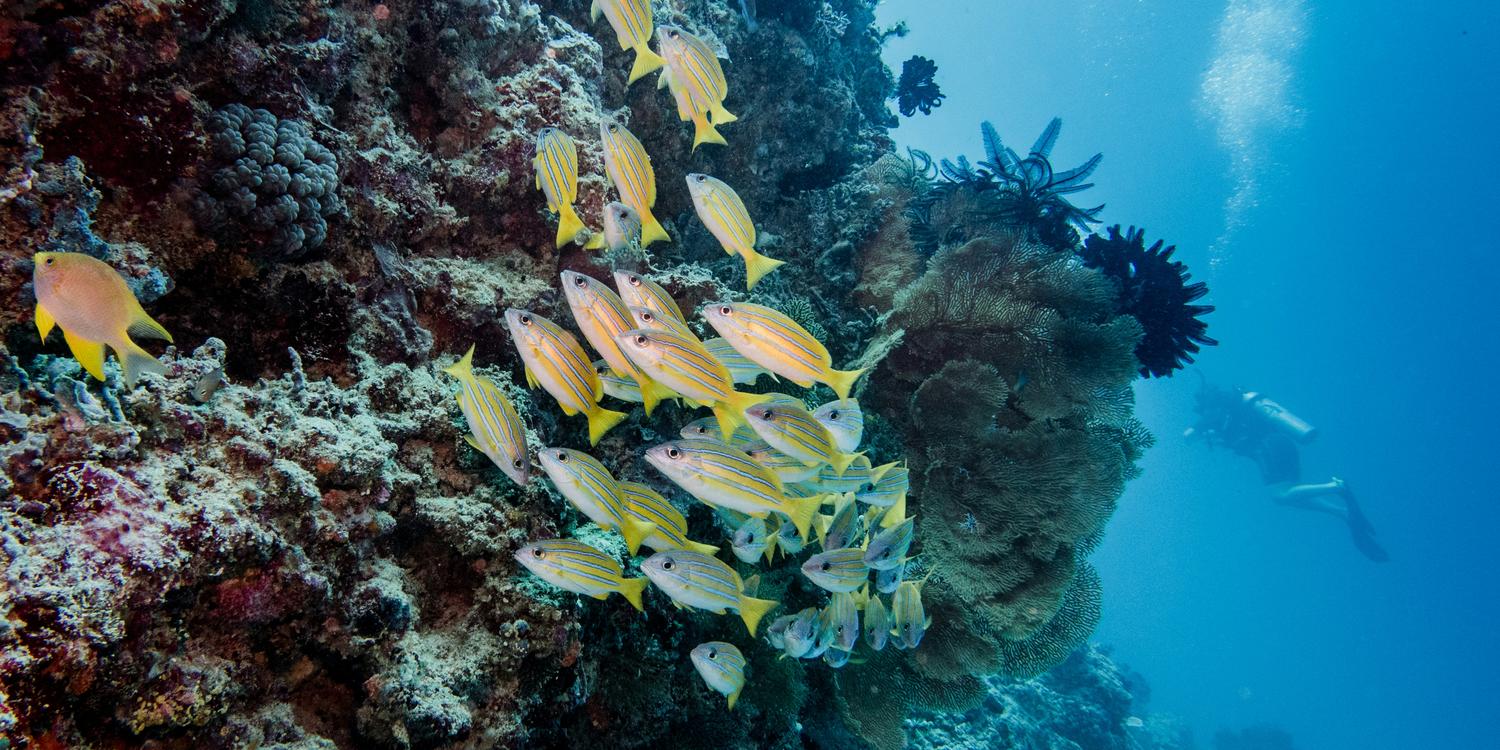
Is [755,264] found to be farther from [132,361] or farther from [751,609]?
[132,361]

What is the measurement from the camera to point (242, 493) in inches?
77.6

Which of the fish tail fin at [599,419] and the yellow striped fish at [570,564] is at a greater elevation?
the fish tail fin at [599,419]

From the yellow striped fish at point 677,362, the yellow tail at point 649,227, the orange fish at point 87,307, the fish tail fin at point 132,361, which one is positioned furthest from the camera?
the yellow tail at point 649,227

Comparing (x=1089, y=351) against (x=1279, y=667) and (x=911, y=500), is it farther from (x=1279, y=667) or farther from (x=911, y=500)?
(x=1279, y=667)

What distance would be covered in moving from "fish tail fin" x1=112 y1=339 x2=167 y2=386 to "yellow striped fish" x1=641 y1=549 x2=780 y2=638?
1891 mm

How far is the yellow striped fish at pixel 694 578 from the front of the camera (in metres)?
2.78

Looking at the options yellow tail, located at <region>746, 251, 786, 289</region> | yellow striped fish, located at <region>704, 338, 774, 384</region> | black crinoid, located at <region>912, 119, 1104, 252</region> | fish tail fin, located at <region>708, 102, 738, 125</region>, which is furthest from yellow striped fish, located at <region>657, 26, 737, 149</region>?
black crinoid, located at <region>912, 119, 1104, 252</region>

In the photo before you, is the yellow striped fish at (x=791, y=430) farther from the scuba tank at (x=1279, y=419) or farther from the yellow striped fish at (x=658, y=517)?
the scuba tank at (x=1279, y=419)

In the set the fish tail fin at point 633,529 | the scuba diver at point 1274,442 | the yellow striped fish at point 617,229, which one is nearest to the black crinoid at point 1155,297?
the yellow striped fish at point 617,229

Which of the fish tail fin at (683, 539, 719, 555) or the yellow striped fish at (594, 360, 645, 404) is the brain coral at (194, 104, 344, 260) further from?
the fish tail fin at (683, 539, 719, 555)

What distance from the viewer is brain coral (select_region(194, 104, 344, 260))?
2.47m

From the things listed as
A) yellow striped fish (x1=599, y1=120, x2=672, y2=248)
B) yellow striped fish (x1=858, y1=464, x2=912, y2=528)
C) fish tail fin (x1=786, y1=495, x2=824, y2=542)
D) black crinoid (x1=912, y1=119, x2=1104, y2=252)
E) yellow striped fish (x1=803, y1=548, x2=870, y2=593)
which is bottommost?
yellow striped fish (x1=803, y1=548, x2=870, y2=593)

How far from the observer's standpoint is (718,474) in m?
2.56

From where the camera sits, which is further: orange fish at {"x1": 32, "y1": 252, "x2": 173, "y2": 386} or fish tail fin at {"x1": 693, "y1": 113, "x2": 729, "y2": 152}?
fish tail fin at {"x1": 693, "y1": 113, "x2": 729, "y2": 152}
